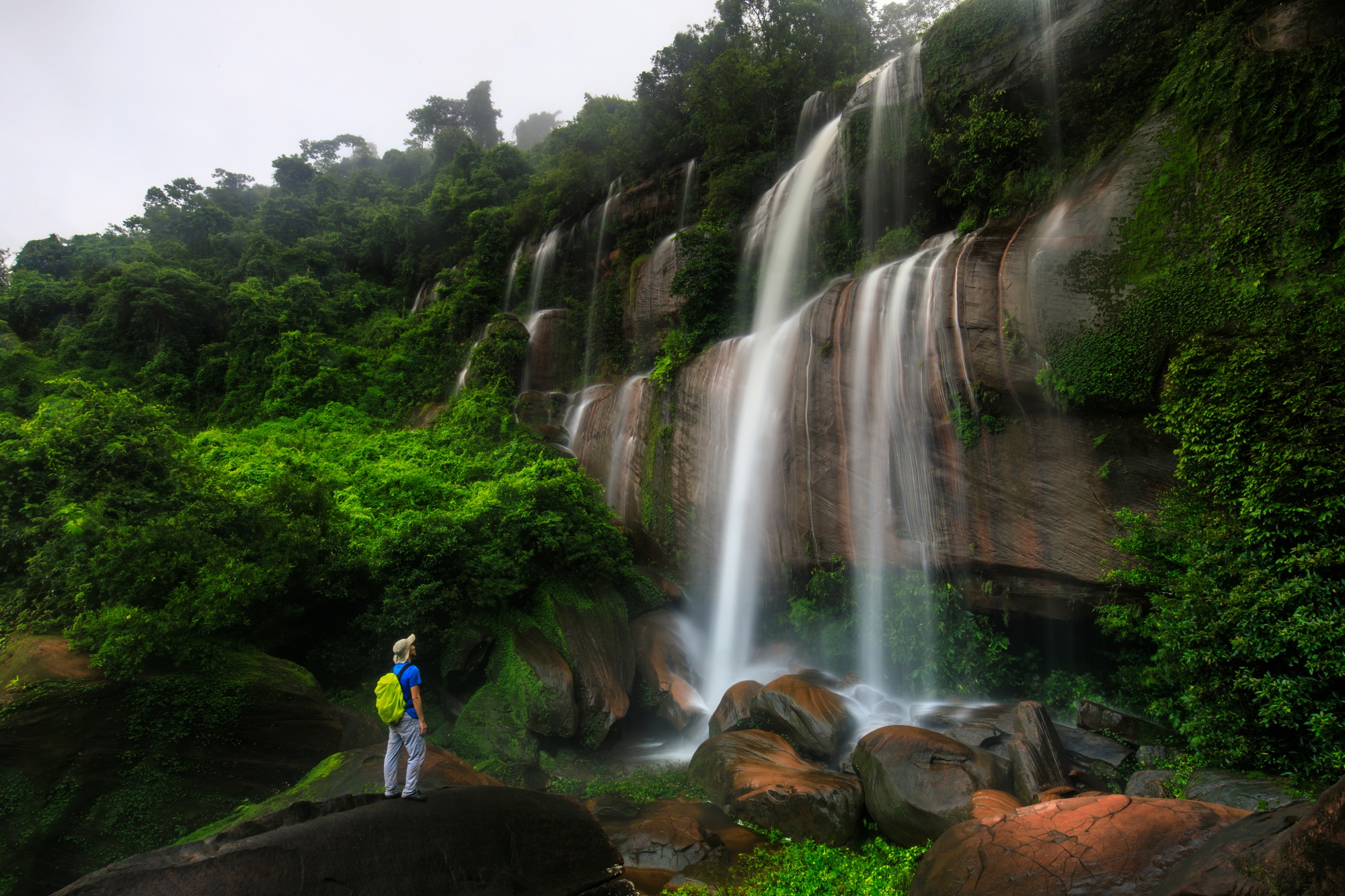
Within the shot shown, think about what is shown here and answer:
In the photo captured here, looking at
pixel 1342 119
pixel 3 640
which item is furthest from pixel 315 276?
pixel 1342 119

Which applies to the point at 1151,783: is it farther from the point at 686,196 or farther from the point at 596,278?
the point at 596,278

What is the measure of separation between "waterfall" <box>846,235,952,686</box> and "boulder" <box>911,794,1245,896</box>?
5367 mm

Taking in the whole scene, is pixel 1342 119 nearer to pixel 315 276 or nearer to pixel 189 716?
pixel 189 716

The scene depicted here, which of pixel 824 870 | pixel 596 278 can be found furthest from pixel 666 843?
pixel 596 278

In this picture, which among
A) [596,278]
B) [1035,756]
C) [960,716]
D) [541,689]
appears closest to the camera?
[1035,756]

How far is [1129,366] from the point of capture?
773 cm

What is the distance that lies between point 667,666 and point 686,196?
1815 centimetres

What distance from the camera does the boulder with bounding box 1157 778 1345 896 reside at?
287 centimetres

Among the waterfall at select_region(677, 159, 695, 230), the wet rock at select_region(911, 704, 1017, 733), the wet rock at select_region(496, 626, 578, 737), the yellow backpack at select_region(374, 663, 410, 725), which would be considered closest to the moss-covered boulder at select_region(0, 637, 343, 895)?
the wet rock at select_region(496, 626, 578, 737)

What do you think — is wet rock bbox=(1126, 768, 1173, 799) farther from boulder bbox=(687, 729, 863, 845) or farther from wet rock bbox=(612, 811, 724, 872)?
wet rock bbox=(612, 811, 724, 872)

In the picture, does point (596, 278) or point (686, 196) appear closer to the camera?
point (686, 196)

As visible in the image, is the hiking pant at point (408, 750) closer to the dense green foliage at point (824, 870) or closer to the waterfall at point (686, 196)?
the dense green foliage at point (824, 870)

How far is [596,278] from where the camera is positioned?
25469mm

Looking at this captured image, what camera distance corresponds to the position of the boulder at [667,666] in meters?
11.4
